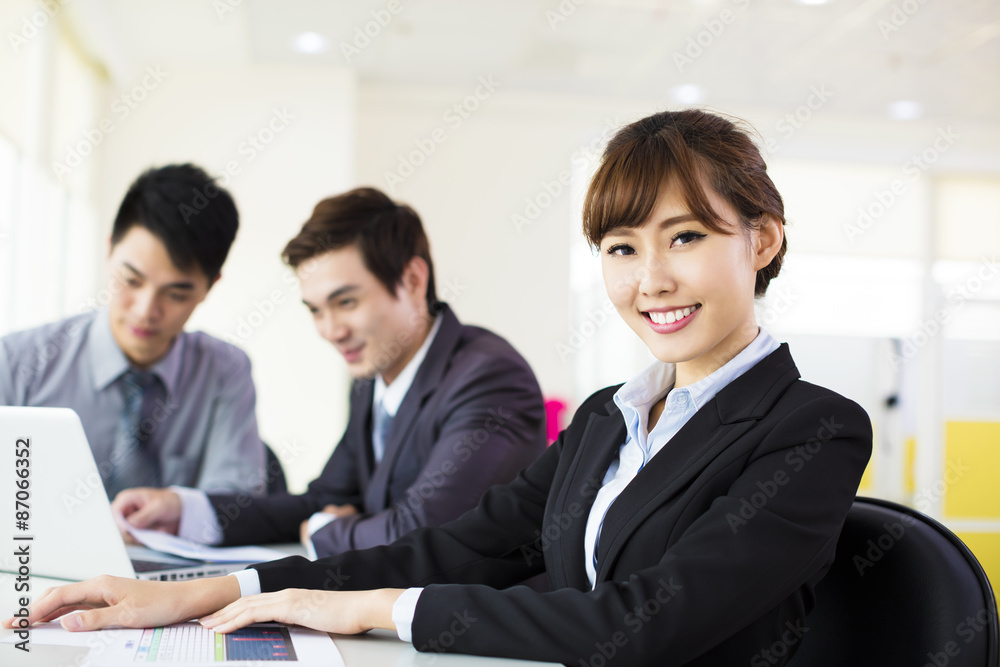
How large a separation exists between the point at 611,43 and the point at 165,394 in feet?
12.1

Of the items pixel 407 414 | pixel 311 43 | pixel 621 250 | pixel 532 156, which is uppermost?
pixel 311 43

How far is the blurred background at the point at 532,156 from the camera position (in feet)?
14.6

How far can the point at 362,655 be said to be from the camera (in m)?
0.94

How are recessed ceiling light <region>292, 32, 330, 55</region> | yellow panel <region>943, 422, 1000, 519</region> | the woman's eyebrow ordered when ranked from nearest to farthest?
the woman's eyebrow → recessed ceiling light <region>292, 32, 330, 55</region> → yellow panel <region>943, 422, 1000, 519</region>

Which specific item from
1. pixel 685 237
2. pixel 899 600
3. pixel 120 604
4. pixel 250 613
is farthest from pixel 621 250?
pixel 120 604

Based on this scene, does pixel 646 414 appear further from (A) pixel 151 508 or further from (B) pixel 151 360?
(B) pixel 151 360

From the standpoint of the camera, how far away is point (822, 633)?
1.16 metres

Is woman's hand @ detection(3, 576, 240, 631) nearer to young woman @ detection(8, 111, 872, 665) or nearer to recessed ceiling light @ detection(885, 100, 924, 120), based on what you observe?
young woman @ detection(8, 111, 872, 665)

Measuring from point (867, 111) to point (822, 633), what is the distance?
19.0 feet

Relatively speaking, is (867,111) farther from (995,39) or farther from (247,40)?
(247,40)

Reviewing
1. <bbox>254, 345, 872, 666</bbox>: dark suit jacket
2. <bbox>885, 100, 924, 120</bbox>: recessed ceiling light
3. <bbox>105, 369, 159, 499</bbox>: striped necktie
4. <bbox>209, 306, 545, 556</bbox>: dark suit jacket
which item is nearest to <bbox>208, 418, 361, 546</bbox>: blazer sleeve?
<bbox>209, 306, 545, 556</bbox>: dark suit jacket

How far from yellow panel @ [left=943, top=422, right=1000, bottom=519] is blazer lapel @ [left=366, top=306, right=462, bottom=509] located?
581cm

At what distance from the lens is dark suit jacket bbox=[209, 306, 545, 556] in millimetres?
1722

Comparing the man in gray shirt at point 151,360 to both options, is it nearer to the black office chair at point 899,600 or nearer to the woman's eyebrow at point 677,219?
the woman's eyebrow at point 677,219
